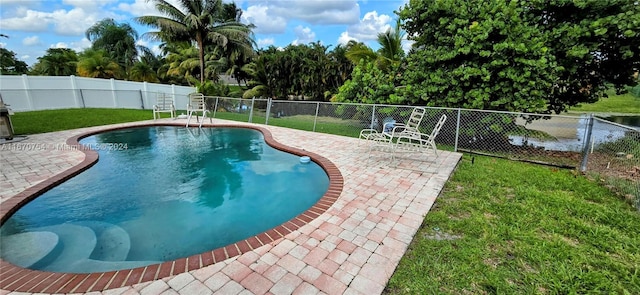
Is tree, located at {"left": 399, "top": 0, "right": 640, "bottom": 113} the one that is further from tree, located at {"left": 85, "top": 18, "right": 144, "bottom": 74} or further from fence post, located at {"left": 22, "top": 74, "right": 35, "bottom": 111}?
tree, located at {"left": 85, "top": 18, "right": 144, "bottom": 74}

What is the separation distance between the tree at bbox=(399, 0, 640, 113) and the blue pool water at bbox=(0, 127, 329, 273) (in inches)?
158

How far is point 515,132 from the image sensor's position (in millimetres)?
5879

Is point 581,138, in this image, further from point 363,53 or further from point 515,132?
point 363,53

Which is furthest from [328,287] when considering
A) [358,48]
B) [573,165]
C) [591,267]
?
[358,48]

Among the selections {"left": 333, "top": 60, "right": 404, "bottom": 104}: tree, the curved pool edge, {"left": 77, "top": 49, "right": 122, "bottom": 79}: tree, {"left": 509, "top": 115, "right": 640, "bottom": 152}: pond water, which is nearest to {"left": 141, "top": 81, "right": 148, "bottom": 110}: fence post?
{"left": 77, "top": 49, "right": 122, "bottom": 79}: tree

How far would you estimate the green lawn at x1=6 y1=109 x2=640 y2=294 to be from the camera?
6.68 ft

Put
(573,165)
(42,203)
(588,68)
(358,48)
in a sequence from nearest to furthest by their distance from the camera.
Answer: (42,203)
(573,165)
(588,68)
(358,48)

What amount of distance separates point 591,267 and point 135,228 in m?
4.69

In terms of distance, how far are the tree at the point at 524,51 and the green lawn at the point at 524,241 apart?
2.32 metres

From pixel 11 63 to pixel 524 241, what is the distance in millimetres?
50551

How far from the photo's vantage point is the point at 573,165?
16.5 feet

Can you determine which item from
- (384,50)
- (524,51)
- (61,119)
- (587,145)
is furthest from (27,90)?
(587,145)

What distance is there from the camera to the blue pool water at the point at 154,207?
111 inches

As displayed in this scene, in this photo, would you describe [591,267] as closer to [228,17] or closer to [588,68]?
[588,68]
